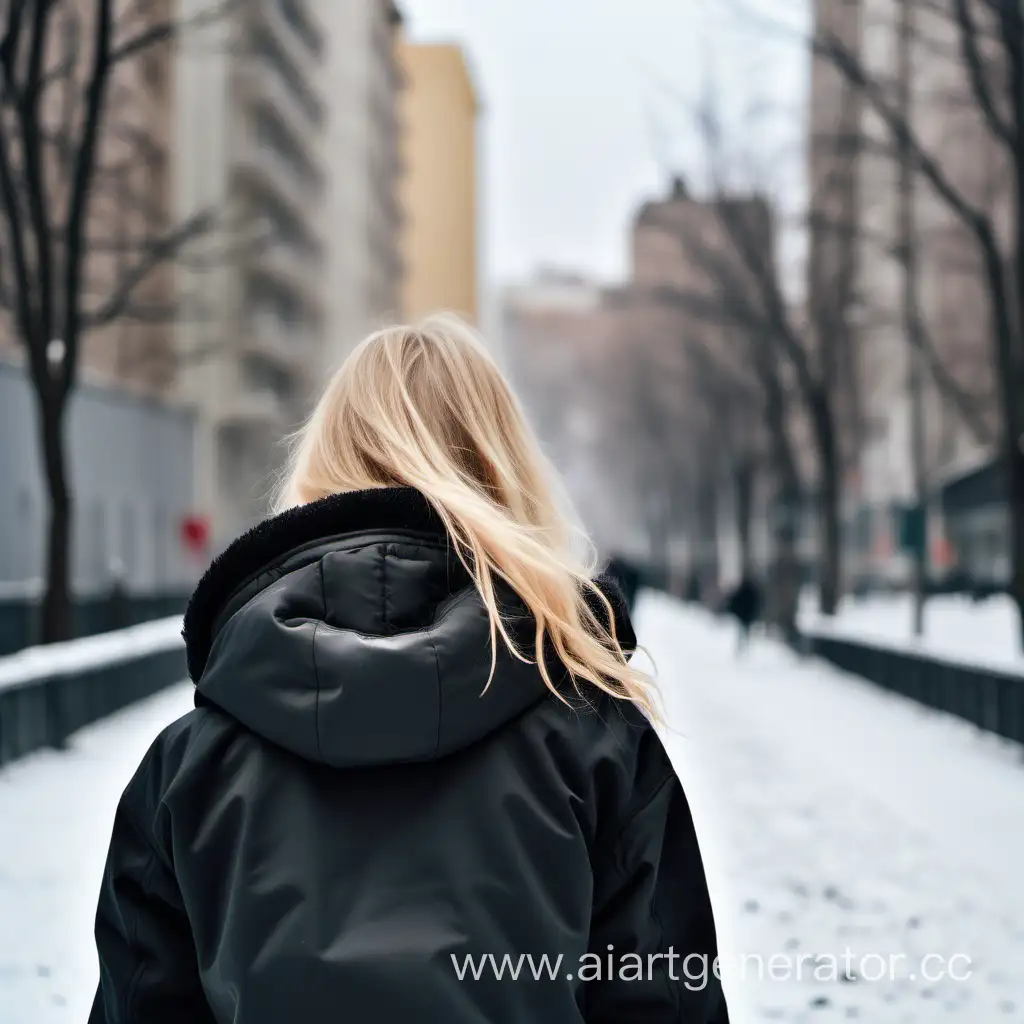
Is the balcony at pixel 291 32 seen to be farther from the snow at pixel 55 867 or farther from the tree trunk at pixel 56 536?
the snow at pixel 55 867

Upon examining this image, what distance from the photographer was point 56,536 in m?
17.5

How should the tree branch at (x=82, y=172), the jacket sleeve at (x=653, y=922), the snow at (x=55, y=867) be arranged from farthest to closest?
the tree branch at (x=82, y=172) → the snow at (x=55, y=867) → the jacket sleeve at (x=653, y=922)

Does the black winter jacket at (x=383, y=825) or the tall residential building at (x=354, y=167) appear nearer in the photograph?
the black winter jacket at (x=383, y=825)

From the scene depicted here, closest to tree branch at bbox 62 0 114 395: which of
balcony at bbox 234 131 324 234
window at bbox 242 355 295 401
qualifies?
balcony at bbox 234 131 324 234

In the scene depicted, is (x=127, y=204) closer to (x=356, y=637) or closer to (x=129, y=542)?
(x=129, y=542)

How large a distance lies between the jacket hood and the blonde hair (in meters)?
0.04

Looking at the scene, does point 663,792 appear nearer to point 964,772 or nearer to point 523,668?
point 523,668

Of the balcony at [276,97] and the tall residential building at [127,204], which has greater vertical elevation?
the balcony at [276,97]

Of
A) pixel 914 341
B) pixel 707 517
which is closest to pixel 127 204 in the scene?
pixel 914 341

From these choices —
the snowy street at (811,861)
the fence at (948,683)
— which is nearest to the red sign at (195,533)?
the fence at (948,683)

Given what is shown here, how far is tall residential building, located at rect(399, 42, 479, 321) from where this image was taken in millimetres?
129125

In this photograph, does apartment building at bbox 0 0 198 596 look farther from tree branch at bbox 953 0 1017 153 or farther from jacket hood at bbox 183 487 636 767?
jacket hood at bbox 183 487 636 767

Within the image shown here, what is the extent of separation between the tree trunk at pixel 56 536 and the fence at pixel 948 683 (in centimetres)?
897

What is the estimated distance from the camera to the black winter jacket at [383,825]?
6.29 feet
